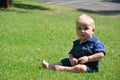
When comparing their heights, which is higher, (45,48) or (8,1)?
(45,48)

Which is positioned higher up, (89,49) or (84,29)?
(84,29)

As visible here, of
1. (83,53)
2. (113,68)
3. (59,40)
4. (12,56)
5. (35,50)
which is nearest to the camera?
(83,53)

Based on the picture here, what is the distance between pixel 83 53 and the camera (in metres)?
6.20

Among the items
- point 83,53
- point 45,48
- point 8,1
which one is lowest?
point 8,1

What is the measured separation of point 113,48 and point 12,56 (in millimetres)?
3055

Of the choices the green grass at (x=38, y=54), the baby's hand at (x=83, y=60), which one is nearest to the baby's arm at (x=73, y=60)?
the baby's hand at (x=83, y=60)

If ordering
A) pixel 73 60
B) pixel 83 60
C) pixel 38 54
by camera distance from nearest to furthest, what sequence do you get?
pixel 83 60 → pixel 73 60 → pixel 38 54

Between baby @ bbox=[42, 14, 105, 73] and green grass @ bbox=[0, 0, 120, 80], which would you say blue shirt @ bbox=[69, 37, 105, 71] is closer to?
baby @ bbox=[42, 14, 105, 73]

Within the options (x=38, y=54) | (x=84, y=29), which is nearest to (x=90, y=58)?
(x=84, y=29)

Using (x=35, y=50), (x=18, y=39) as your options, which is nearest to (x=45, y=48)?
(x=35, y=50)

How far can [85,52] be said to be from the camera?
620 cm

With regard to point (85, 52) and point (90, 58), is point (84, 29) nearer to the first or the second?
point (85, 52)

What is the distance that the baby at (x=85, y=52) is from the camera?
6.05 meters

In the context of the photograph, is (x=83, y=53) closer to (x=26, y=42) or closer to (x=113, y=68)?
(x=113, y=68)
